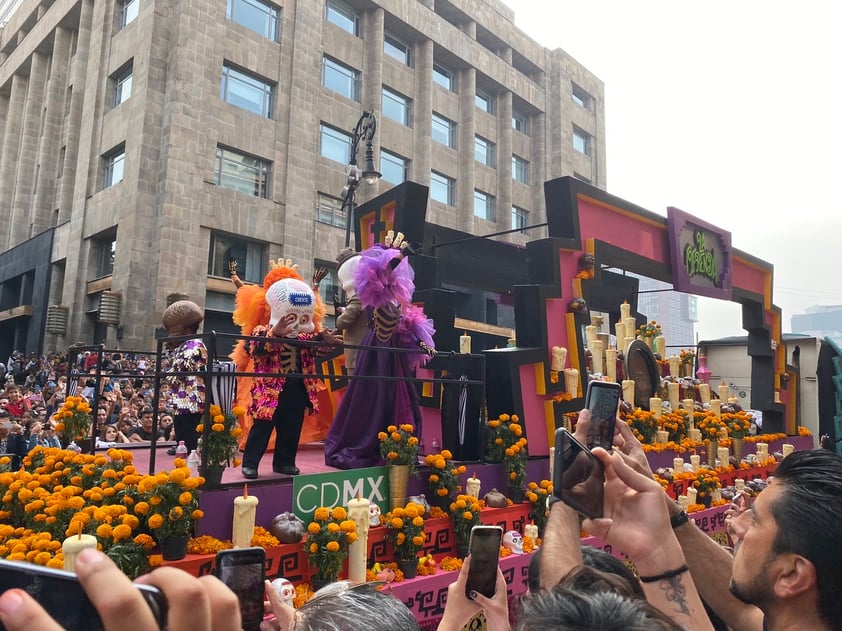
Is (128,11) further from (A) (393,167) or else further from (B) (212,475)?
(B) (212,475)

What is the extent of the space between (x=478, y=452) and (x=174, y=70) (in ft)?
52.8

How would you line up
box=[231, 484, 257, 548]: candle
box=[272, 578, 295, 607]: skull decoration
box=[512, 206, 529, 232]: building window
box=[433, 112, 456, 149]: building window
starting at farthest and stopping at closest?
box=[512, 206, 529, 232]: building window
box=[433, 112, 456, 149]: building window
box=[231, 484, 257, 548]: candle
box=[272, 578, 295, 607]: skull decoration

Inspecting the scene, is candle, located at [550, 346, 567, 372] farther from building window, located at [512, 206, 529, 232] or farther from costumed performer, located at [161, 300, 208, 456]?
building window, located at [512, 206, 529, 232]

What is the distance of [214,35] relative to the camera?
18.0 m

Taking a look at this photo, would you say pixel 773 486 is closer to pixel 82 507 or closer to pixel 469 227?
pixel 82 507

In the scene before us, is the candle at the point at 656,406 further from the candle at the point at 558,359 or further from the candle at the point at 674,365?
the candle at the point at 558,359

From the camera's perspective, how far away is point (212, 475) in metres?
3.82

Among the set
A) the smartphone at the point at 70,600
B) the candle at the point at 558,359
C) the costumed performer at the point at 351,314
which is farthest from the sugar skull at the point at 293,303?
the smartphone at the point at 70,600

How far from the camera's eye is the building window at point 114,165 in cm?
1844

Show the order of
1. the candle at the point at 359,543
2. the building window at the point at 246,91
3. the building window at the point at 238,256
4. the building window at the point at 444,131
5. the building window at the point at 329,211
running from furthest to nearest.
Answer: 1. the building window at the point at 444,131
2. the building window at the point at 329,211
3. the building window at the point at 246,91
4. the building window at the point at 238,256
5. the candle at the point at 359,543

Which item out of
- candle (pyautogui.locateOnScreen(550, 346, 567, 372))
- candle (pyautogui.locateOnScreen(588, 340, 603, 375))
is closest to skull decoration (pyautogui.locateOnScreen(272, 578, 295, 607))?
candle (pyautogui.locateOnScreen(550, 346, 567, 372))

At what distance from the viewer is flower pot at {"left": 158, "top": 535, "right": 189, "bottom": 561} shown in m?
3.35

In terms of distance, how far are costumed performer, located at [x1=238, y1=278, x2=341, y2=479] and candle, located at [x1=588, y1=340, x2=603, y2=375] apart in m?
4.83

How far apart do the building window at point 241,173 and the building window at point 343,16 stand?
23.3ft
